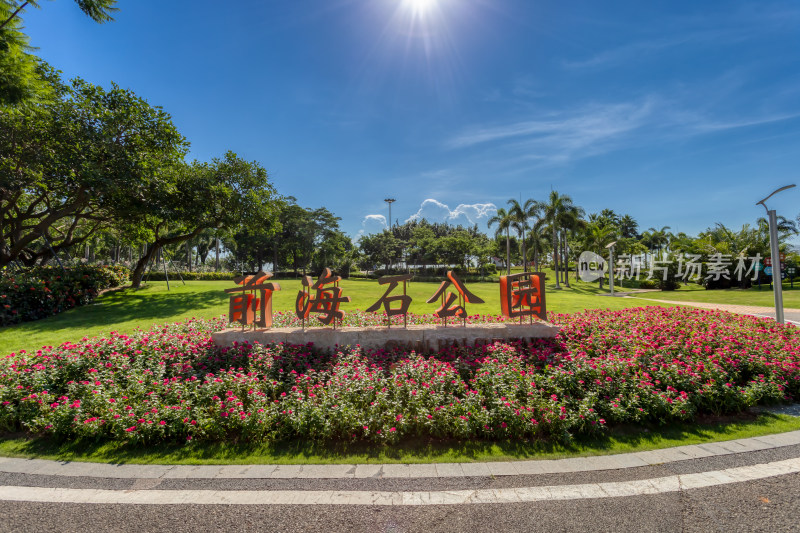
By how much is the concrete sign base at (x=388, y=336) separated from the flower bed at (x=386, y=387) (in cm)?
31

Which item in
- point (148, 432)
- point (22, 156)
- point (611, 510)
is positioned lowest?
point (611, 510)

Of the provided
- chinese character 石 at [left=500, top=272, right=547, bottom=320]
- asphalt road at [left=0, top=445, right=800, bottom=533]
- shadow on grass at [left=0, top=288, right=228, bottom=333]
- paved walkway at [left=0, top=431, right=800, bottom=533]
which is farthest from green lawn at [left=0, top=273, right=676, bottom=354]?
asphalt road at [left=0, top=445, right=800, bottom=533]

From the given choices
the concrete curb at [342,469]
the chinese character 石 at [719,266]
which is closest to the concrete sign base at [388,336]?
the concrete curb at [342,469]

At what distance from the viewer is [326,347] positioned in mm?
7816

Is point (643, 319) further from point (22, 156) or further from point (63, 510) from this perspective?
point (22, 156)

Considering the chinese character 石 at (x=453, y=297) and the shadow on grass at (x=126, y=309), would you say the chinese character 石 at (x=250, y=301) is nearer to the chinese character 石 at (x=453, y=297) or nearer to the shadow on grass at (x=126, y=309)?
the chinese character 石 at (x=453, y=297)

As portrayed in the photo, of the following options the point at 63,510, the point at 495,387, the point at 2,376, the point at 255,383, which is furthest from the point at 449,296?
the point at 2,376

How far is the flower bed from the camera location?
5.10 meters

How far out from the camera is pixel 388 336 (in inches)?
312

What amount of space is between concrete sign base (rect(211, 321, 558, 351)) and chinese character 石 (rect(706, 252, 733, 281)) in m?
35.2

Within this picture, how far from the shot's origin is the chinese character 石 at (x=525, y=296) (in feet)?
27.6

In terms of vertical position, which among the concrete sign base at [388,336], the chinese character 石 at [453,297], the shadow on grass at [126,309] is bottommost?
the concrete sign base at [388,336]

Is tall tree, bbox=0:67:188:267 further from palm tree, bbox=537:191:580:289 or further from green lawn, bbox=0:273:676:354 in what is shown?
palm tree, bbox=537:191:580:289

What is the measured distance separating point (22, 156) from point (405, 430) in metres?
18.4
